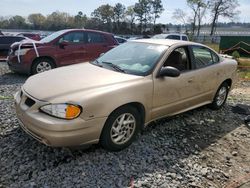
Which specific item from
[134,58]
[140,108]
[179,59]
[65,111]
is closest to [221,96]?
[179,59]

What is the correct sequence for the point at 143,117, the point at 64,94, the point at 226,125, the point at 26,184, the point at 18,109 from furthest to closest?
the point at 226,125, the point at 143,117, the point at 18,109, the point at 64,94, the point at 26,184

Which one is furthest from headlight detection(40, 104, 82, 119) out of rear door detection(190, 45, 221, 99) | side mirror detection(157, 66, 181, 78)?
rear door detection(190, 45, 221, 99)

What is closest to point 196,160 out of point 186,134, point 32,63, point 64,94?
point 186,134

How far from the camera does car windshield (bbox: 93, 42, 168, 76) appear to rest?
406 cm

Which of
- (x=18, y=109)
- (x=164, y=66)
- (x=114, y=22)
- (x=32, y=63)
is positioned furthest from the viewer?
(x=114, y=22)

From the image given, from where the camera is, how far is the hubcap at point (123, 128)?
141 inches

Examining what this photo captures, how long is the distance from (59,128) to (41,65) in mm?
5516

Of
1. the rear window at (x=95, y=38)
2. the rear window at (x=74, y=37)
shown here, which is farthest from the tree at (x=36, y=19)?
the rear window at (x=74, y=37)

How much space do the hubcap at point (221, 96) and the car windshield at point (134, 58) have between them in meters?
2.04

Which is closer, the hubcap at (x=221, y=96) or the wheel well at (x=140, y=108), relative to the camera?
the wheel well at (x=140, y=108)

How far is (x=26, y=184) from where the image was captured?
2973 mm

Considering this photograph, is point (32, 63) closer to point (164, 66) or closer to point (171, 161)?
point (164, 66)

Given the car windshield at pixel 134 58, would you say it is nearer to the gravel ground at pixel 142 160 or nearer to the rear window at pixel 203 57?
the rear window at pixel 203 57

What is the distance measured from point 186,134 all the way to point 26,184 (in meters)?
2.64
